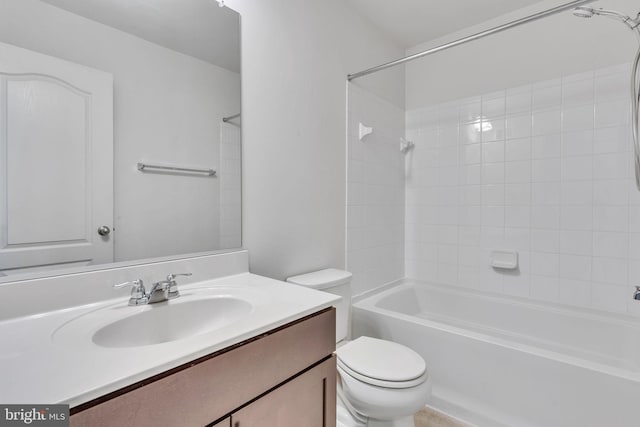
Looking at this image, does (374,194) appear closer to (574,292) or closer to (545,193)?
(545,193)

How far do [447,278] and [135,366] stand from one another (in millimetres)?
2261

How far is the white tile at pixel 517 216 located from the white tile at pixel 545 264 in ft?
0.70

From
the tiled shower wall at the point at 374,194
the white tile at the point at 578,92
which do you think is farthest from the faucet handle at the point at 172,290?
the white tile at the point at 578,92

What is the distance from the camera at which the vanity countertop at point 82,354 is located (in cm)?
48

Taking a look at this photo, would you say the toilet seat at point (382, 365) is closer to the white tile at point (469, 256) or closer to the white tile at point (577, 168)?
the white tile at point (469, 256)

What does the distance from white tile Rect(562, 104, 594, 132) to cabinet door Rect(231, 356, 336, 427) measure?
2.08 metres

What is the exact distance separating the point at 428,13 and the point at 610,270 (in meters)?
2.01

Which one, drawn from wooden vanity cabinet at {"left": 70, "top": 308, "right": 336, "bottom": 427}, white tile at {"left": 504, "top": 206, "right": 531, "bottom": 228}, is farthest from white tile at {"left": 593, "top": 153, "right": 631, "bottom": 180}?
wooden vanity cabinet at {"left": 70, "top": 308, "right": 336, "bottom": 427}

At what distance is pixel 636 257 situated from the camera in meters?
1.70

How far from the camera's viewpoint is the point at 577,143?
1.87 m

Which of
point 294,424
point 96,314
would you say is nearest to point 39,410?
point 96,314

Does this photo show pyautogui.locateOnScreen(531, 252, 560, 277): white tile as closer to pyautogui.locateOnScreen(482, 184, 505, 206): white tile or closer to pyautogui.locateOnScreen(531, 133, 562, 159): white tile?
pyautogui.locateOnScreen(482, 184, 505, 206): white tile

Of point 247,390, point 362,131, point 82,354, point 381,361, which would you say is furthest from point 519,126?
point 82,354

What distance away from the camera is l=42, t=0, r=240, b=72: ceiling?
0.98 m
